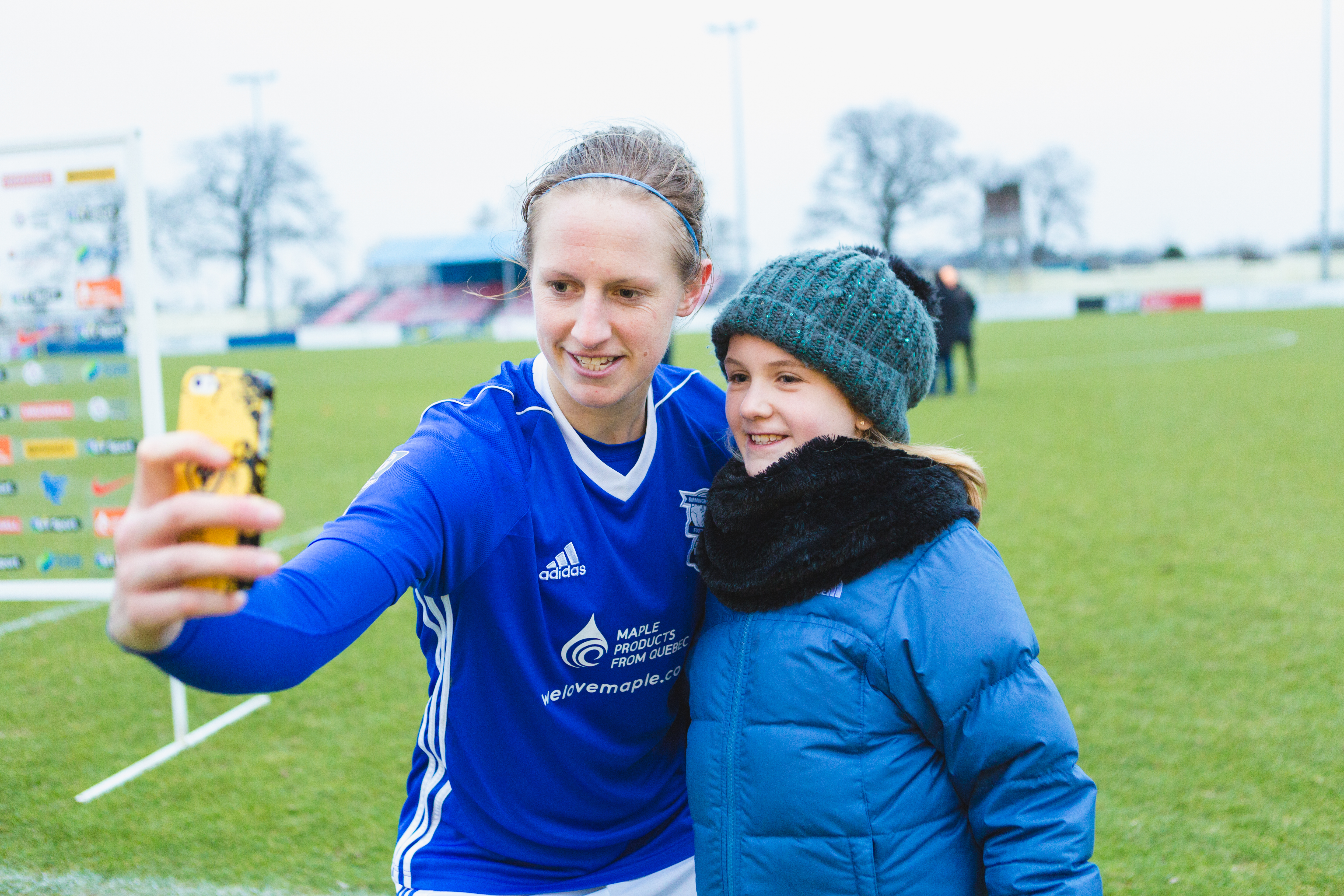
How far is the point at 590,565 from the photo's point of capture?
1754 mm

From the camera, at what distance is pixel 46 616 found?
6.04 m

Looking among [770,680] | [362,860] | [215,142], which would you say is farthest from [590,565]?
[215,142]

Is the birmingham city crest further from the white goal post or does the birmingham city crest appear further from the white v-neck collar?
the white goal post

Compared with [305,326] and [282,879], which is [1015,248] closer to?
[305,326]

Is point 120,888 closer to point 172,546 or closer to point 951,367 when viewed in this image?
point 172,546

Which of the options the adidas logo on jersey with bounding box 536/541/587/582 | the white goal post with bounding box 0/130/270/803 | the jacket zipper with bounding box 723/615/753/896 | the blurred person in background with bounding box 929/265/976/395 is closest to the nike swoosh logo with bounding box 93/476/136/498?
the white goal post with bounding box 0/130/270/803

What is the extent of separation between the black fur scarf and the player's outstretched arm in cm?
87

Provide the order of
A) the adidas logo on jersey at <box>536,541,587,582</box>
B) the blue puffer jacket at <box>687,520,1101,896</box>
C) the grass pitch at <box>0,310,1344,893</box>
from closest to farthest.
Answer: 1. the blue puffer jacket at <box>687,520,1101,896</box>
2. the adidas logo on jersey at <box>536,541,587,582</box>
3. the grass pitch at <box>0,310,1344,893</box>

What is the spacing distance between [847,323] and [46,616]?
6075mm

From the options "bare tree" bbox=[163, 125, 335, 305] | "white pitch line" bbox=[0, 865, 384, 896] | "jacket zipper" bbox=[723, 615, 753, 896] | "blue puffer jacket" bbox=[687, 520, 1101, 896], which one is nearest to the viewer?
"blue puffer jacket" bbox=[687, 520, 1101, 896]

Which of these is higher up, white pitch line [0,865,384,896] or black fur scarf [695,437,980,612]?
black fur scarf [695,437,980,612]

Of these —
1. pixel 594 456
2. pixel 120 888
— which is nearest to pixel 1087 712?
pixel 594 456

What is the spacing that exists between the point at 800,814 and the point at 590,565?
55 centimetres

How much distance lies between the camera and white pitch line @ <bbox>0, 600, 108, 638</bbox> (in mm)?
5805
